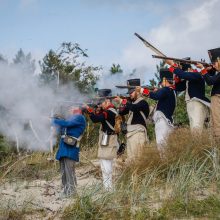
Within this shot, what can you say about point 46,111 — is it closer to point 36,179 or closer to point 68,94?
point 68,94

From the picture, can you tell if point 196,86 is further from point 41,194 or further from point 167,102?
point 41,194

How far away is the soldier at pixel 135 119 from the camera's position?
10.1m

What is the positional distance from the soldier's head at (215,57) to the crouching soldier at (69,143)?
267 centimetres

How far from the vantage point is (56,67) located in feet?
62.7

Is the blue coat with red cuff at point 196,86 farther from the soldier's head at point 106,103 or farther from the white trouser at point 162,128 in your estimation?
the soldier's head at point 106,103

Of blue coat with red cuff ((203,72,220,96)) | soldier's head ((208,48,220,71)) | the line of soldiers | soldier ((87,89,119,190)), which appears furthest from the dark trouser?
soldier's head ((208,48,220,71))

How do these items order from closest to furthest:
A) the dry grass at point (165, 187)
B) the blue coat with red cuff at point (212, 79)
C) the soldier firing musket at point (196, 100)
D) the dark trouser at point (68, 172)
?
1. the dry grass at point (165, 187)
2. the blue coat with red cuff at point (212, 79)
3. the dark trouser at point (68, 172)
4. the soldier firing musket at point (196, 100)

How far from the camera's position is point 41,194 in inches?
391

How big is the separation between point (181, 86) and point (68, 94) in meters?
2.65

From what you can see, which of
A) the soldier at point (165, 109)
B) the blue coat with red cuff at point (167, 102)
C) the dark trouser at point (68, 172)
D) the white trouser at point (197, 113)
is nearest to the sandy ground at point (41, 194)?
the dark trouser at point (68, 172)

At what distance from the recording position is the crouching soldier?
936 centimetres

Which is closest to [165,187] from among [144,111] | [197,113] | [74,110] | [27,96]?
[197,113]

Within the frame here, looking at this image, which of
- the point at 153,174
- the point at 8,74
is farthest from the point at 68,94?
the point at 153,174

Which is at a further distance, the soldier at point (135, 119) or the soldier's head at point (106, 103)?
the soldier's head at point (106, 103)
